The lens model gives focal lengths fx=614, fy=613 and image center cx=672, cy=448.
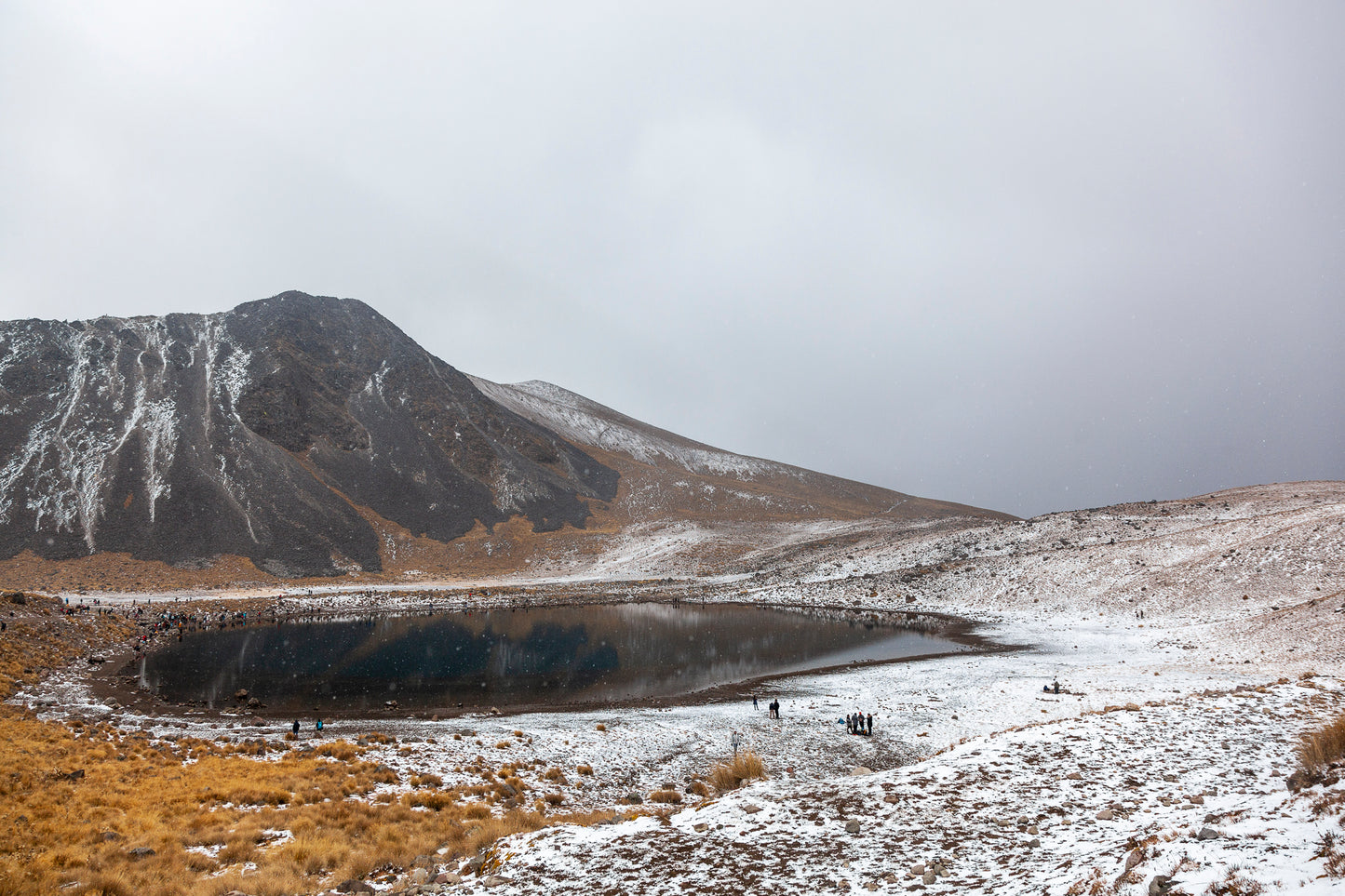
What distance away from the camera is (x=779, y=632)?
1748 inches

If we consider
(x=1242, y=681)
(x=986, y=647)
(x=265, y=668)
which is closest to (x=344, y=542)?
(x=265, y=668)

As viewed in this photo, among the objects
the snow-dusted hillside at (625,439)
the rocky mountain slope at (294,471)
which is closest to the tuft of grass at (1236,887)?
the rocky mountain slope at (294,471)

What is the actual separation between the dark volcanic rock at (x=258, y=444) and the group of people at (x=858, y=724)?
72.0 meters

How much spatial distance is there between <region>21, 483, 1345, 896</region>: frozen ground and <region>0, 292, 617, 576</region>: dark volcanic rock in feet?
184

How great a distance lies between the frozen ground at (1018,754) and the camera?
25.2 feet

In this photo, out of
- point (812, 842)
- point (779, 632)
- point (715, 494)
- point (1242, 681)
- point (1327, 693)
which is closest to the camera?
point (812, 842)

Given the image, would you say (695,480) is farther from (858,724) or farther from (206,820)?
(206,820)

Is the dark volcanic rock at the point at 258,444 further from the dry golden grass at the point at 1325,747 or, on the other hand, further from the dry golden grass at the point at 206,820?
the dry golden grass at the point at 1325,747

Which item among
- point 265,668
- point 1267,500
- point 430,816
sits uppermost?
point 1267,500

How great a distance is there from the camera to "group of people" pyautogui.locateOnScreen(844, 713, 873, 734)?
823 inches

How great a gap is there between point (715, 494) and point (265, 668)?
322 ft

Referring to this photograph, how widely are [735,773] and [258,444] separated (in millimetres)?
100747

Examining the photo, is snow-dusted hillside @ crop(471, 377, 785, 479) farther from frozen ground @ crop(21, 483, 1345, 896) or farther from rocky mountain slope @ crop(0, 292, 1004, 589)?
frozen ground @ crop(21, 483, 1345, 896)

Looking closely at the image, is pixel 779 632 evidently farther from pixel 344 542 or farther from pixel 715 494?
pixel 715 494
